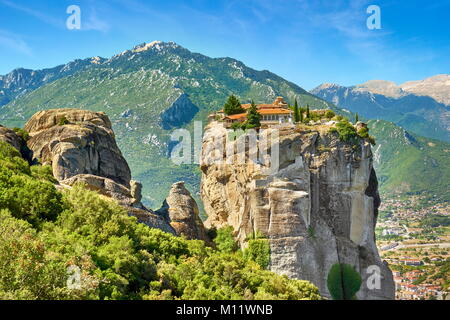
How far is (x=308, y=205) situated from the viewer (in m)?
43.5

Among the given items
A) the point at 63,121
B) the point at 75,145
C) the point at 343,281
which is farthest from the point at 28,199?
the point at 343,281

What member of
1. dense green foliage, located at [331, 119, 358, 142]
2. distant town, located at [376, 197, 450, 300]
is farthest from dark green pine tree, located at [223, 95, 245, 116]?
distant town, located at [376, 197, 450, 300]

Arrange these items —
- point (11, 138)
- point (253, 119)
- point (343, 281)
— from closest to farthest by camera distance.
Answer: point (11, 138), point (343, 281), point (253, 119)

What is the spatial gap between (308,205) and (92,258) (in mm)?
30123

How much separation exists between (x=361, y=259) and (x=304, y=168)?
498 inches

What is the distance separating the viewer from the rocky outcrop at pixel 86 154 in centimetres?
3133

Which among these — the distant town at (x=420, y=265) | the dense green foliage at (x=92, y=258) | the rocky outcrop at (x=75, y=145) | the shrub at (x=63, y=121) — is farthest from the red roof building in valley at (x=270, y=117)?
the distant town at (x=420, y=265)

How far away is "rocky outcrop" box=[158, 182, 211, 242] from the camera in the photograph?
133ft

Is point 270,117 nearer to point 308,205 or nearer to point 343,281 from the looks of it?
point 308,205

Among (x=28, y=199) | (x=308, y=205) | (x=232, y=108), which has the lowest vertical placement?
(x=308, y=205)

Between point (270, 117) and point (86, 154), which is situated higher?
point (270, 117)

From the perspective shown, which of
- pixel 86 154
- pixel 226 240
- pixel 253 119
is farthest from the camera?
pixel 253 119

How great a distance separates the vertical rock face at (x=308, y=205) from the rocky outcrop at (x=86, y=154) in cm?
1056

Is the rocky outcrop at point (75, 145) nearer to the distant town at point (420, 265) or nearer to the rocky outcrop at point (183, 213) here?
the rocky outcrop at point (183, 213)
